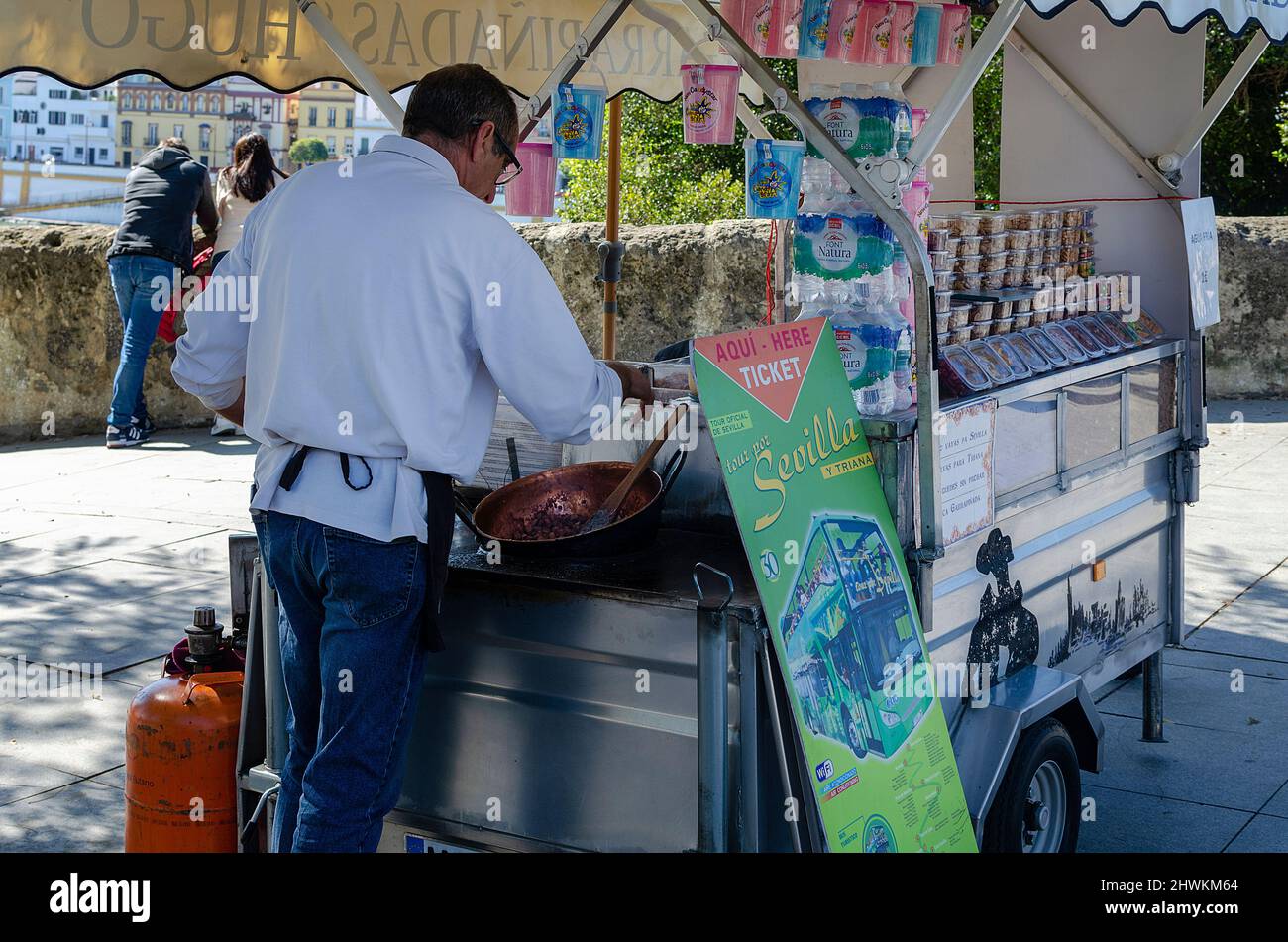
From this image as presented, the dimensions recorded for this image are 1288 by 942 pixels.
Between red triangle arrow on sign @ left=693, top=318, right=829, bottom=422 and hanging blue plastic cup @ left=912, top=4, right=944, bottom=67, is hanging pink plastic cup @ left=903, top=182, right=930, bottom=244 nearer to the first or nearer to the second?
red triangle arrow on sign @ left=693, top=318, right=829, bottom=422

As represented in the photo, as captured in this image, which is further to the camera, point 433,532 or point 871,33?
point 871,33

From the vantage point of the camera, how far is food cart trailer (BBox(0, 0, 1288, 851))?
9.22ft

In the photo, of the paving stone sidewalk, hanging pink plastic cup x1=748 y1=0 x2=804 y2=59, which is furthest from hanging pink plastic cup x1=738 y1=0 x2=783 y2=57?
the paving stone sidewalk

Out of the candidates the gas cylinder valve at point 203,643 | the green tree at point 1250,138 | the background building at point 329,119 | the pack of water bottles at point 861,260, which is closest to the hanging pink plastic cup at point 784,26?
the pack of water bottles at point 861,260

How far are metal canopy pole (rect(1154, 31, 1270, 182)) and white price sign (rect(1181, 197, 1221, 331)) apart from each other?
0.15m

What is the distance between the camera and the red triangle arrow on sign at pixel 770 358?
280 cm

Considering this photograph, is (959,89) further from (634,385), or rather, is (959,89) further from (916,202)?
(634,385)

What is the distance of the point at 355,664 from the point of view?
8.87 feet

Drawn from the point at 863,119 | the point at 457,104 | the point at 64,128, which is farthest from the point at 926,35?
the point at 64,128

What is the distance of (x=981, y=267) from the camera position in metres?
4.15

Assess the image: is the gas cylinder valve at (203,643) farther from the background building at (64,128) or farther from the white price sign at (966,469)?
the background building at (64,128)

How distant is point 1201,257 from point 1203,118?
17.9 inches

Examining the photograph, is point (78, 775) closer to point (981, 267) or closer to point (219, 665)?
point (219, 665)
